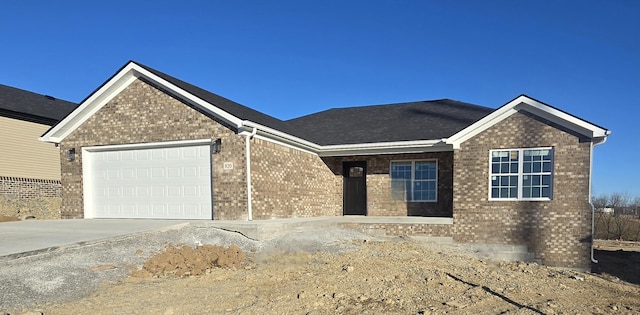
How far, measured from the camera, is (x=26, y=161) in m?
19.6

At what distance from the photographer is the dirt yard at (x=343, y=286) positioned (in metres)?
5.37

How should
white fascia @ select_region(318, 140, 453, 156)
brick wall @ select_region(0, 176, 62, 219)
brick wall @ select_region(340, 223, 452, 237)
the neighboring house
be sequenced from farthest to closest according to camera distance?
brick wall @ select_region(0, 176, 62, 219)
white fascia @ select_region(318, 140, 453, 156)
brick wall @ select_region(340, 223, 452, 237)
the neighboring house

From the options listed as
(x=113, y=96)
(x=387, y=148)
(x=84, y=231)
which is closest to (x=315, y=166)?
(x=387, y=148)

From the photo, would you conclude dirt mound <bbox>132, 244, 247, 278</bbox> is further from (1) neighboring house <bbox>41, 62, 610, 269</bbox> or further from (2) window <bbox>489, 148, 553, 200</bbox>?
(2) window <bbox>489, 148, 553, 200</bbox>

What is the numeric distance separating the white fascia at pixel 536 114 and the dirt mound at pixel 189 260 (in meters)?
7.28

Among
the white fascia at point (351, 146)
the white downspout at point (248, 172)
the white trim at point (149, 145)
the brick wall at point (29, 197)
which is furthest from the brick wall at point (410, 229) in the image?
the brick wall at point (29, 197)

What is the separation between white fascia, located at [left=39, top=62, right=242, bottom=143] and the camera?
11375 millimetres

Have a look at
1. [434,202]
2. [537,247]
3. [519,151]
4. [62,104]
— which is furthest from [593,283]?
[62,104]

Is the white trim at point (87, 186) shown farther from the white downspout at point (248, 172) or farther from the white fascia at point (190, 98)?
the white downspout at point (248, 172)

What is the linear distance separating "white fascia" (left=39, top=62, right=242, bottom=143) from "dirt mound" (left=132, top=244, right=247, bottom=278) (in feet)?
12.6

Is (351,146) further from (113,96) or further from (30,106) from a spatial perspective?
(30,106)

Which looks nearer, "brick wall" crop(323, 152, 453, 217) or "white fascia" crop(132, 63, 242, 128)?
"white fascia" crop(132, 63, 242, 128)

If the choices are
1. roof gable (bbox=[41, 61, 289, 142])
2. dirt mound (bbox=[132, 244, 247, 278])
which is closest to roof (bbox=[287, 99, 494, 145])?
roof gable (bbox=[41, 61, 289, 142])

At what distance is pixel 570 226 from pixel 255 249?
27.8 feet
